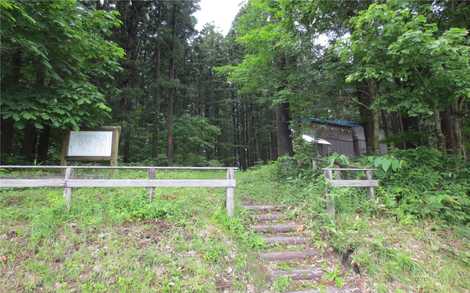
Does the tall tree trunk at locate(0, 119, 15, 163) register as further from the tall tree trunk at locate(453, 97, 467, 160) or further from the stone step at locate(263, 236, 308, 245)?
the tall tree trunk at locate(453, 97, 467, 160)

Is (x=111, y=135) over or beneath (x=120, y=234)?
over

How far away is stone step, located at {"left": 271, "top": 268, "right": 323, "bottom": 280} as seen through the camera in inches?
141

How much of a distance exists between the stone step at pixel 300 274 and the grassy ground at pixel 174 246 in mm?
275

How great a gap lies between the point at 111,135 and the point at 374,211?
22.9ft

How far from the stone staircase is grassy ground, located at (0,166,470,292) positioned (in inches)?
9.3

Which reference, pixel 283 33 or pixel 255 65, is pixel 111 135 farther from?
pixel 283 33

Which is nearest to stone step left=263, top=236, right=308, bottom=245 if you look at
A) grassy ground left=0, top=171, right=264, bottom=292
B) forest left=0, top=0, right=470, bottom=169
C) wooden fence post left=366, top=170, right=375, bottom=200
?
grassy ground left=0, top=171, right=264, bottom=292

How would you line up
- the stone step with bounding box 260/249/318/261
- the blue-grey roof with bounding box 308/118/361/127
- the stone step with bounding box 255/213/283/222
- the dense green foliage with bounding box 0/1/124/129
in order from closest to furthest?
the stone step with bounding box 260/249/318/261, the stone step with bounding box 255/213/283/222, the dense green foliage with bounding box 0/1/124/129, the blue-grey roof with bounding box 308/118/361/127

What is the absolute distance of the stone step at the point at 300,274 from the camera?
11.7 ft

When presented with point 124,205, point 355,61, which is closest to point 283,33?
point 355,61

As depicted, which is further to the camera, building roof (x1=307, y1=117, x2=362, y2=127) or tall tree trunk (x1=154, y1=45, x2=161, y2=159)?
tall tree trunk (x1=154, y1=45, x2=161, y2=159)

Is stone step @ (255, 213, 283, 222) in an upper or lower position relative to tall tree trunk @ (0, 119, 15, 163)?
lower

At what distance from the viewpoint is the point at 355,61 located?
6.34 metres

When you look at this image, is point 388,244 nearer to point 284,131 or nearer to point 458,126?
point 458,126
